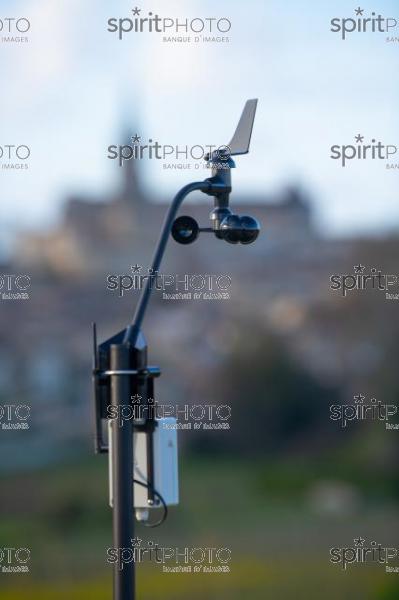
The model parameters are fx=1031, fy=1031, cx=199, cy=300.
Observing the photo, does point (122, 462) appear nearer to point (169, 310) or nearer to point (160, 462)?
point (160, 462)

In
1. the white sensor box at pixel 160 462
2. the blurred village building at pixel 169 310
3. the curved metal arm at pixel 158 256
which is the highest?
the blurred village building at pixel 169 310

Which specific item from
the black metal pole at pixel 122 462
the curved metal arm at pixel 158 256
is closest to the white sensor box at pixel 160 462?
the black metal pole at pixel 122 462

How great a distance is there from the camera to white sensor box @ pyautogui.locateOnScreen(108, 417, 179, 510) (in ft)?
11.4

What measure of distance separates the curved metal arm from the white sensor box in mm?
326

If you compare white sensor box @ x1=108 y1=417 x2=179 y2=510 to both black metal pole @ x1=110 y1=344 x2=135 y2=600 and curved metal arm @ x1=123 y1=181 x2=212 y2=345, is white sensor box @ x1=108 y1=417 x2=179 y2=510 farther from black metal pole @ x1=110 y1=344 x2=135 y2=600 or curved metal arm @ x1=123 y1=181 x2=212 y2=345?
curved metal arm @ x1=123 y1=181 x2=212 y2=345

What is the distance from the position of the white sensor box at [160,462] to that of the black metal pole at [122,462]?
0.35 ft

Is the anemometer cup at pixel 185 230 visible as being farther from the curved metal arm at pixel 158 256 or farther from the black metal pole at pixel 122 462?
the black metal pole at pixel 122 462

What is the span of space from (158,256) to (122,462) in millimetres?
692

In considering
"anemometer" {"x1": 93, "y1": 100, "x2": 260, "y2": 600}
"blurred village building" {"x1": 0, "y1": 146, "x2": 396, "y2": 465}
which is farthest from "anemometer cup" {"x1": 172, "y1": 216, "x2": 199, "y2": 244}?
"blurred village building" {"x1": 0, "y1": 146, "x2": 396, "y2": 465}

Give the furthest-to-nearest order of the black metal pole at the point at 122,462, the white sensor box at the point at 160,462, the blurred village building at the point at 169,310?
the blurred village building at the point at 169,310 < the white sensor box at the point at 160,462 < the black metal pole at the point at 122,462

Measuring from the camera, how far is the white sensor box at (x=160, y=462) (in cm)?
349

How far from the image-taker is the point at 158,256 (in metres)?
3.46

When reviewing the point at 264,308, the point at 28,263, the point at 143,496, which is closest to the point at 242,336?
the point at 264,308

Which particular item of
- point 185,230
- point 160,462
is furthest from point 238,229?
point 160,462
